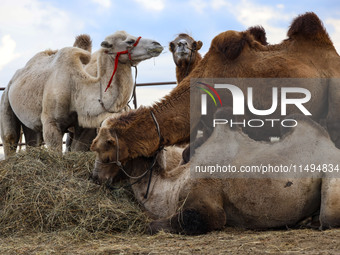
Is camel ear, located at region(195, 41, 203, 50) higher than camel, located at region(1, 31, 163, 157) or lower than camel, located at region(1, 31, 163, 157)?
higher

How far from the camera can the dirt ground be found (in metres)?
3.86

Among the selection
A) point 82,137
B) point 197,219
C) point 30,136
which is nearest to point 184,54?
point 82,137

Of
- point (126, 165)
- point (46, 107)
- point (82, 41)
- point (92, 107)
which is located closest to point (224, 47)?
point (126, 165)

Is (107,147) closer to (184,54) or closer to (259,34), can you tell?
(259,34)

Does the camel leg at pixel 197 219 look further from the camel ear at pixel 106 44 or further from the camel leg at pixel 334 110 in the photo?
the camel ear at pixel 106 44

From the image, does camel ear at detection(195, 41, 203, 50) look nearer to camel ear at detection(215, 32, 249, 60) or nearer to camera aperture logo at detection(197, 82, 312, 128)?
camel ear at detection(215, 32, 249, 60)

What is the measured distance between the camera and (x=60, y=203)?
5.36m

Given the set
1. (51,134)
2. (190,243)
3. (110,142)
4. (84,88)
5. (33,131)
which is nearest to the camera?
(190,243)

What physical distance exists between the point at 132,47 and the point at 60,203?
3443 millimetres

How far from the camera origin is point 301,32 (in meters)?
6.54

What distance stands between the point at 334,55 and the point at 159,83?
6848 millimetres

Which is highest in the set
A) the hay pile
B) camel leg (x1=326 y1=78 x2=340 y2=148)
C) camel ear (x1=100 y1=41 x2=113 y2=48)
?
camel ear (x1=100 y1=41 x2=113 y2=48)

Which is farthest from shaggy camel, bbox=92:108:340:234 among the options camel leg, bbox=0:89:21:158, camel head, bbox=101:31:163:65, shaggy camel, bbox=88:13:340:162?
camel leg, bbox=0:89:21:158

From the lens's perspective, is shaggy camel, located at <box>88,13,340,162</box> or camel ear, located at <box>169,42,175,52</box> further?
camel ear, located at <box>169,42,175,52</box>
